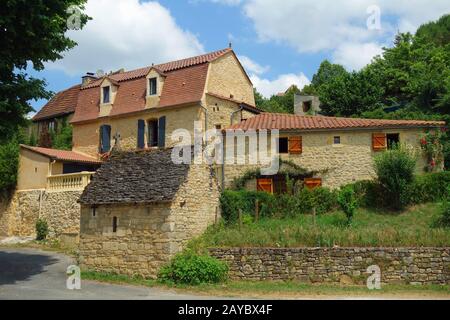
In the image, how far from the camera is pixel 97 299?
13.2 m

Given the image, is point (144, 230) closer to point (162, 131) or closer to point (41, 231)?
point (41, 231)

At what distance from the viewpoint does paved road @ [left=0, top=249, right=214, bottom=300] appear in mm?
13720

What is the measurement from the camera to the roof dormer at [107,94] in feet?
105

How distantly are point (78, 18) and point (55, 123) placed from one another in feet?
76.3

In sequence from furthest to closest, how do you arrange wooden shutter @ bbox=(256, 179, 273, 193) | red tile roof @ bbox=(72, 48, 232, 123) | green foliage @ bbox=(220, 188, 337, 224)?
1. red tile roof @ bbox=(72, 48, 232, 123)
2. wooden shutter @ bbox=(256, 179, 273, 193)
3. green foliage @ bbox=(220, 188, 337, 224)

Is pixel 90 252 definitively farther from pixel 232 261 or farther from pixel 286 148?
pixel 286 148

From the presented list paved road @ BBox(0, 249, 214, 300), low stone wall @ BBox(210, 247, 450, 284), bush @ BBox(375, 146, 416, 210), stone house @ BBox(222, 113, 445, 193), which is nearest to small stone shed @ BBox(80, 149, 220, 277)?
paved road @ BBox(0, 249, 214, 300)

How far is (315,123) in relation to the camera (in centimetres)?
2684

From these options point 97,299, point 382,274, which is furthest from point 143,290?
point 382,274

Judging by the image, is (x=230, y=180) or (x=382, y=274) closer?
(x=382, y=274)

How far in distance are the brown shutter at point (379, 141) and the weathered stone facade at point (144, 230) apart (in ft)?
34.3

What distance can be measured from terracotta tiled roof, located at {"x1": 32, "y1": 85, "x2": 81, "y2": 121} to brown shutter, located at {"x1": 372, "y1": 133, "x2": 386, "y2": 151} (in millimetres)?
22091

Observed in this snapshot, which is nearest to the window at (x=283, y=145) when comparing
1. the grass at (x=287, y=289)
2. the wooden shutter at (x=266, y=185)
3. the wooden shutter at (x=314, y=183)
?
the wooden shutter at (x=266, y=185)

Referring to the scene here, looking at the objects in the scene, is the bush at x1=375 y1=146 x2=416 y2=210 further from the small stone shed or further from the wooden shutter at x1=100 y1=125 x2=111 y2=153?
the wooden shutter at x1=100 y1=125 x2=111 y2=153
